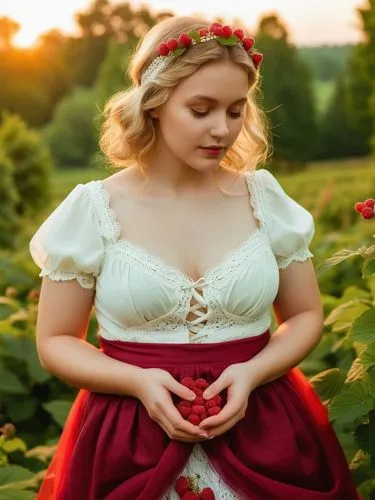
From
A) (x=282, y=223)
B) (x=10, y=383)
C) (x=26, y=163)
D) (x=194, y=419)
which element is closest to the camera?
(x=194, y=419)

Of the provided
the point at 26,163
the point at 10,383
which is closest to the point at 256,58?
the point at 10,383

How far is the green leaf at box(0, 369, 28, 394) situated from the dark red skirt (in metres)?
1.32

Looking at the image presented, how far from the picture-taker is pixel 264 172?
2975 millimetres

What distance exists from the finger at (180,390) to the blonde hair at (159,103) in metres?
0.67

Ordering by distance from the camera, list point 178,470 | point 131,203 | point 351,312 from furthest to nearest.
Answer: point 351,312
point 131,203
point 178,470

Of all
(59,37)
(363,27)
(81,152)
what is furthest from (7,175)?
(59,37)

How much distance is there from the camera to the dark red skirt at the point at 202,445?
2613 millimetres

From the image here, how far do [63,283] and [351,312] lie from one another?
1.19m

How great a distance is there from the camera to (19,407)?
4246mm

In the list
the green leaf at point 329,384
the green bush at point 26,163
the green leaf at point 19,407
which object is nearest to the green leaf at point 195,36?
the green leaf at point 329,384

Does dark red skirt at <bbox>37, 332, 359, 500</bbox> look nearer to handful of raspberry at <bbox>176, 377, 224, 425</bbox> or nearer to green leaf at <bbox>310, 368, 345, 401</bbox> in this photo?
handful of raspberry at <bbox>176, 377, 224, 425</bbox>

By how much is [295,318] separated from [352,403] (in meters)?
0.31

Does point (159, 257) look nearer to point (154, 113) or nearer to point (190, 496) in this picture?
point (154, 113)

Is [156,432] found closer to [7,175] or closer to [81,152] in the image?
[7,175]
